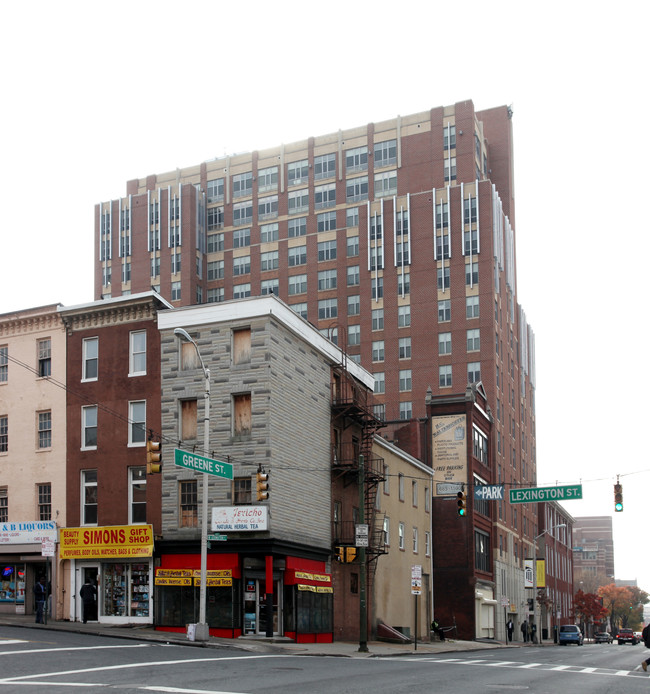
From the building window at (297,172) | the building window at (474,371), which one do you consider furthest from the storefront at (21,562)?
the building window at (297,172)

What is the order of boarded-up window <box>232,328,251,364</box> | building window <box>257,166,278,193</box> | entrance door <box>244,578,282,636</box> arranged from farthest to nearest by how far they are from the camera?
building window <box>257,166,278,193</box>, boarded-up window <box>232,328,251,364</box>, entrance door <box>244,578,282,636</box>

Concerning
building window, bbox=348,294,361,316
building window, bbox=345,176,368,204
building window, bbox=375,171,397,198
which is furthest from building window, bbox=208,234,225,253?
building window, bbox=375,171,397,198

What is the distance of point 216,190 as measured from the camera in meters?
108

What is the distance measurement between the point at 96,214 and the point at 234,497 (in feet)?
260

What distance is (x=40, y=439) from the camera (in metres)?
42.3

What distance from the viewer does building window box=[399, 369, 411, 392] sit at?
90438 mm

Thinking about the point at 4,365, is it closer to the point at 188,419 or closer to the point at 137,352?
the point at 137,352

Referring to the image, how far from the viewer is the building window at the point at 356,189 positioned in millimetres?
99250

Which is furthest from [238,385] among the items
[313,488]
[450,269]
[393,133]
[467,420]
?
[393,133]

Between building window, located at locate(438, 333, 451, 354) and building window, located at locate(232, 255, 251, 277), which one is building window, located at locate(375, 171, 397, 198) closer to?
building window, located at locate(232, 255, 251, 277)

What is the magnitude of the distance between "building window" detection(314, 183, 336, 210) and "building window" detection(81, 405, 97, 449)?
A: 206 ft

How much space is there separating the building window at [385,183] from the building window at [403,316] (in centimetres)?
1346

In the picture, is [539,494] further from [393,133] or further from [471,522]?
[393,133]

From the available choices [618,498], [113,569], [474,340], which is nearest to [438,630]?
[618,498]
